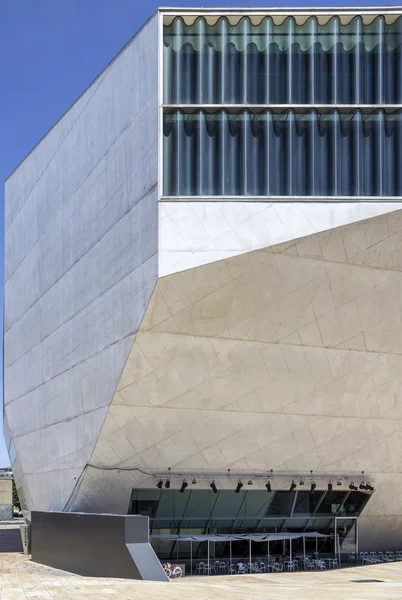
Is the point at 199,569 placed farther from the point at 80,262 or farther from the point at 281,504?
the point at 80,262

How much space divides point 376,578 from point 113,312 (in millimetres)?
13267

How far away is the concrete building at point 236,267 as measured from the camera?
27.4 metres

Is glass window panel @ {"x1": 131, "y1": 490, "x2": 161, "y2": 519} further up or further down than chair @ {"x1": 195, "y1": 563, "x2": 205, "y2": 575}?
further up

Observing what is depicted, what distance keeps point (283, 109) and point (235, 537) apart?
17129mm

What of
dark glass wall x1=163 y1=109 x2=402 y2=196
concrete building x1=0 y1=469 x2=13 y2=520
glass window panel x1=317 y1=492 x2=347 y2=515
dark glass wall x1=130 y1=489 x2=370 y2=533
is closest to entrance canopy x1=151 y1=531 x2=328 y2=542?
dark glass wall x1=130 y1=489 x2=370 y2=533

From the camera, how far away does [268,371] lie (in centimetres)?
3019

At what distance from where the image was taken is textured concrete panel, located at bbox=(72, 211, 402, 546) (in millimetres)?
27500

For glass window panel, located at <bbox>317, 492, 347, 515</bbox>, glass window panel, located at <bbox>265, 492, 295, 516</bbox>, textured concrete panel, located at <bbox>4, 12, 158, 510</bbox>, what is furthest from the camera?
glass window panel, located at <bbox>317, 492, 347, 515</bbox>

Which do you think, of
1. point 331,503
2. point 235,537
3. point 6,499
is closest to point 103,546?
point 235,537

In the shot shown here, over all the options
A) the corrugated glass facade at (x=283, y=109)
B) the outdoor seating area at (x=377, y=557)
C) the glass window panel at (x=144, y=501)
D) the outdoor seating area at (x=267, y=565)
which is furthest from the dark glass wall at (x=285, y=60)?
the outdoor seating area at (x=377, y=557)

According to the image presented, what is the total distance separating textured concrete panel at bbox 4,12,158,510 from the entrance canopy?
4704 mm

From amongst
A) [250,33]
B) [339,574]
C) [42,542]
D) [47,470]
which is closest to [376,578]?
[339,574]

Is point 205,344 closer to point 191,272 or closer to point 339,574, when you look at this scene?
point 191,272

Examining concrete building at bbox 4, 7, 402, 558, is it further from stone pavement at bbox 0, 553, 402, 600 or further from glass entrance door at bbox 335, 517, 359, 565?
stone pavement at bbox 0, 553, 402, 600
